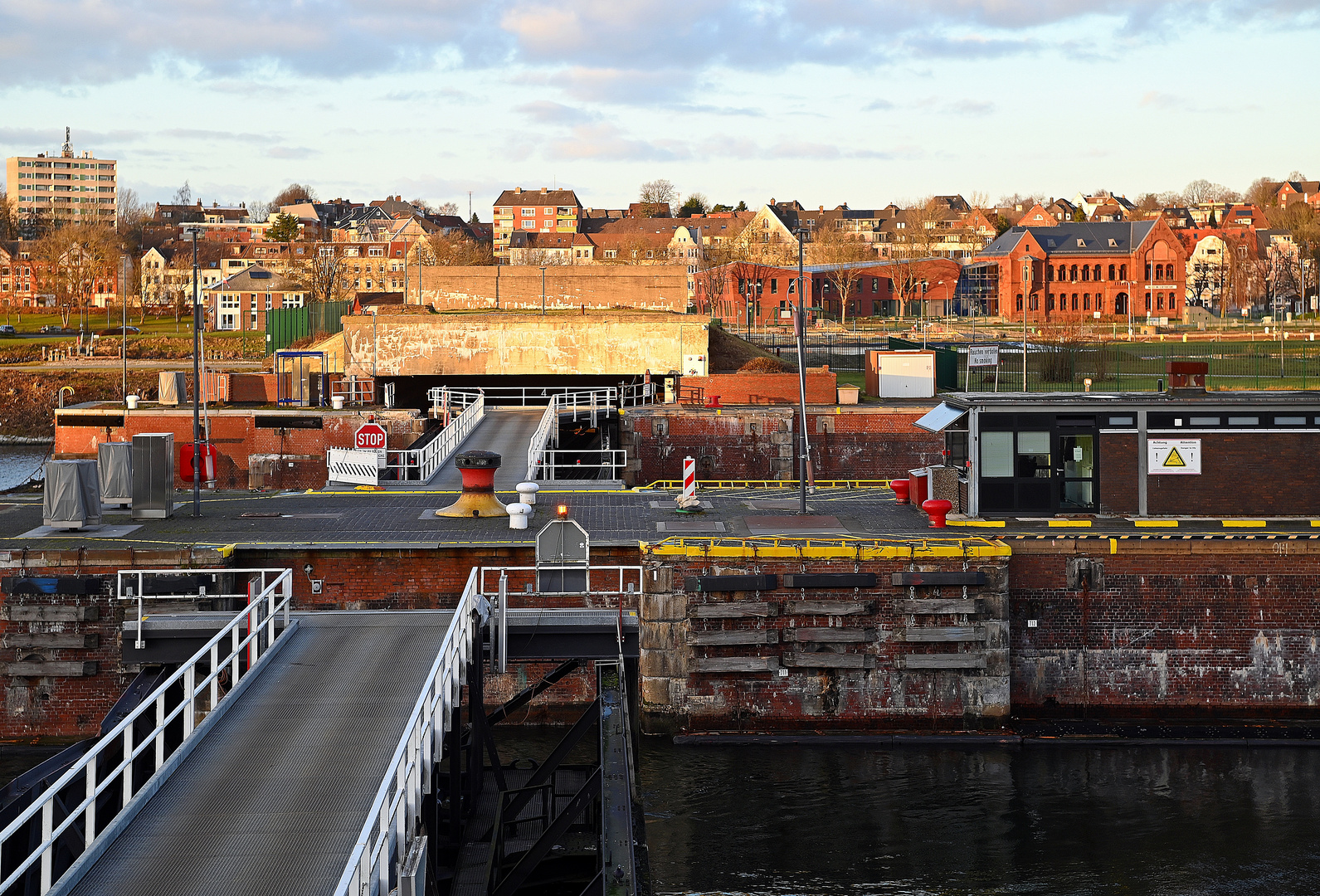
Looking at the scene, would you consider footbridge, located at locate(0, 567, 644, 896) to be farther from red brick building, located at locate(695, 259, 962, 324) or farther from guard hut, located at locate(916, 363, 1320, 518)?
red brick building, located at locate(695, 259, 962, 324)

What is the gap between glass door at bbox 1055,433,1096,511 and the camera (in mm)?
24641

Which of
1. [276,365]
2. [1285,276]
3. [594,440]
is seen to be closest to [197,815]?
[594,440]

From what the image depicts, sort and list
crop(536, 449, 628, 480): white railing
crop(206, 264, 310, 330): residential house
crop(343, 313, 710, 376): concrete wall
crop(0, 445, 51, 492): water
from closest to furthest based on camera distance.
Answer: crop(536, 449, 628, 480): white railing, crop(343, 313, 710, 376): concrete wall, crop(0, 445, 51, 492): water, crop(206, 264, 310, 330): residential house

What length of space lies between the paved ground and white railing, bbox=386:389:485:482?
9.35 ft

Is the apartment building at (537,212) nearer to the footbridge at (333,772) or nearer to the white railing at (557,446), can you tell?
the white railing at (557,446)

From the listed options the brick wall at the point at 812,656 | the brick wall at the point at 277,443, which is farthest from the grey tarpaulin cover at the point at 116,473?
the brick wall at the point at 277,443

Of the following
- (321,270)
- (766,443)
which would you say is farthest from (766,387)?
(321,270)

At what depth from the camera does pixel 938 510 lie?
23.7 metres

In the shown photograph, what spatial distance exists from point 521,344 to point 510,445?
17138mm

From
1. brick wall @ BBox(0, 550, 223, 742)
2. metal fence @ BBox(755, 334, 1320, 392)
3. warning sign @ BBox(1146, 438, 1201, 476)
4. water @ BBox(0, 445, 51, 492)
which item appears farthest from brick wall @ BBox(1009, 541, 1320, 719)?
water @ BBox(0, 445, 51, 492)

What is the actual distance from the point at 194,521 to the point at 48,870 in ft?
52.6

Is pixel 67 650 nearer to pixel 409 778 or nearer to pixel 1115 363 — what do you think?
pixel 409 778

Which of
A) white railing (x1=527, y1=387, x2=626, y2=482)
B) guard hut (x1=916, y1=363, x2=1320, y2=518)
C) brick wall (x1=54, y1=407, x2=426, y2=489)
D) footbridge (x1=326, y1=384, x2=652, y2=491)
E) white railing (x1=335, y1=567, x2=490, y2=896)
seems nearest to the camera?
white railing (x1=335, y1=567, x2=490, y2=896)

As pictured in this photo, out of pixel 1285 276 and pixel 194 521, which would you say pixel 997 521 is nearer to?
pixel 194 521
